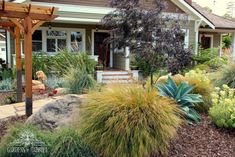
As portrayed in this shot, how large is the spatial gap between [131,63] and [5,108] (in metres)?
9.43

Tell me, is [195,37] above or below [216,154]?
above

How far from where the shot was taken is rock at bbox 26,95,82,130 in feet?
15.9

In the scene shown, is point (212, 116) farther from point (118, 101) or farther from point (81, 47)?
point (81, 47)

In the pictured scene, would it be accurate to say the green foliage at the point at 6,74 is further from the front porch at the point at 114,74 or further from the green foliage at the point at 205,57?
the green foliage at the point at 205,57

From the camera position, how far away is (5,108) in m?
7.20

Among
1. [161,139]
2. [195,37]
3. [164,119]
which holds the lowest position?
[161,139]

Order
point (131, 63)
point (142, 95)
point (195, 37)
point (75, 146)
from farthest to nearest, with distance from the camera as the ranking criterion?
1. point (195, 37)
2. point (131, 63)
3. point (142, 95)
4. point (75, 146)

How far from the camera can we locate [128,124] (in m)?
3.88

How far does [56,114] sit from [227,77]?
4356mm

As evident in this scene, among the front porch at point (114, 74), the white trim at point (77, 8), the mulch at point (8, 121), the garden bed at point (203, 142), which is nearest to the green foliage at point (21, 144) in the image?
the mulch at point (8, 121)

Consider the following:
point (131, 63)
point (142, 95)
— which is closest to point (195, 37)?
A: point (131, 63)

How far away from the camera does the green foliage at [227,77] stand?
283 inches

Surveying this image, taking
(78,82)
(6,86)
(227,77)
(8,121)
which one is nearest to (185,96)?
(227,77)

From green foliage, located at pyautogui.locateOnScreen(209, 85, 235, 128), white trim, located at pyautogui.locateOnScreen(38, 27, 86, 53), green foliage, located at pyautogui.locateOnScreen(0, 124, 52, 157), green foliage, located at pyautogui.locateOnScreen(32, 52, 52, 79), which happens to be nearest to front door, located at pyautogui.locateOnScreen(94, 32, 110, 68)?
white trim, located at pyautogui.locateOnScreen(38, 27, 86, 53)
